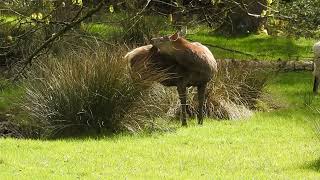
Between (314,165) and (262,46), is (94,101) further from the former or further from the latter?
(262,46)

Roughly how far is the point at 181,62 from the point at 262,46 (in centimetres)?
1101

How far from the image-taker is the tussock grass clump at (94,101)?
1062cm

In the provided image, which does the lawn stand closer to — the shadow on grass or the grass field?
the shadow on grass

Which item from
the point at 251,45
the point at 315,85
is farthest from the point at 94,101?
the point at 251,45

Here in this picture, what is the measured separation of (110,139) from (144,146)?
834 millimetres

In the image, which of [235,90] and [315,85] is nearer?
[235,90]

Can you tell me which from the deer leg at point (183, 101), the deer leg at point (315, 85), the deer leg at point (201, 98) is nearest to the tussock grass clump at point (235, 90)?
the deer leg at point (201, 98)

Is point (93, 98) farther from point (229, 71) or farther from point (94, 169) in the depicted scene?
point (229, 71)

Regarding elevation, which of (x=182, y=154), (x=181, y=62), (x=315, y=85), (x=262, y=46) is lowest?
(x=262, y=46)

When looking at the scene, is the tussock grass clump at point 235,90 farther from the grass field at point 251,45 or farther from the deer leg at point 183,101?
the grass field at point 251,45

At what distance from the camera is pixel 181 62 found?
11.1 meters

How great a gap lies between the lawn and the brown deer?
2.60 feet

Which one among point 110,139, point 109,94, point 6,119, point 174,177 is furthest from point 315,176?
point 6,119

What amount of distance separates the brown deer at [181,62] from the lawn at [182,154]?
79cm
